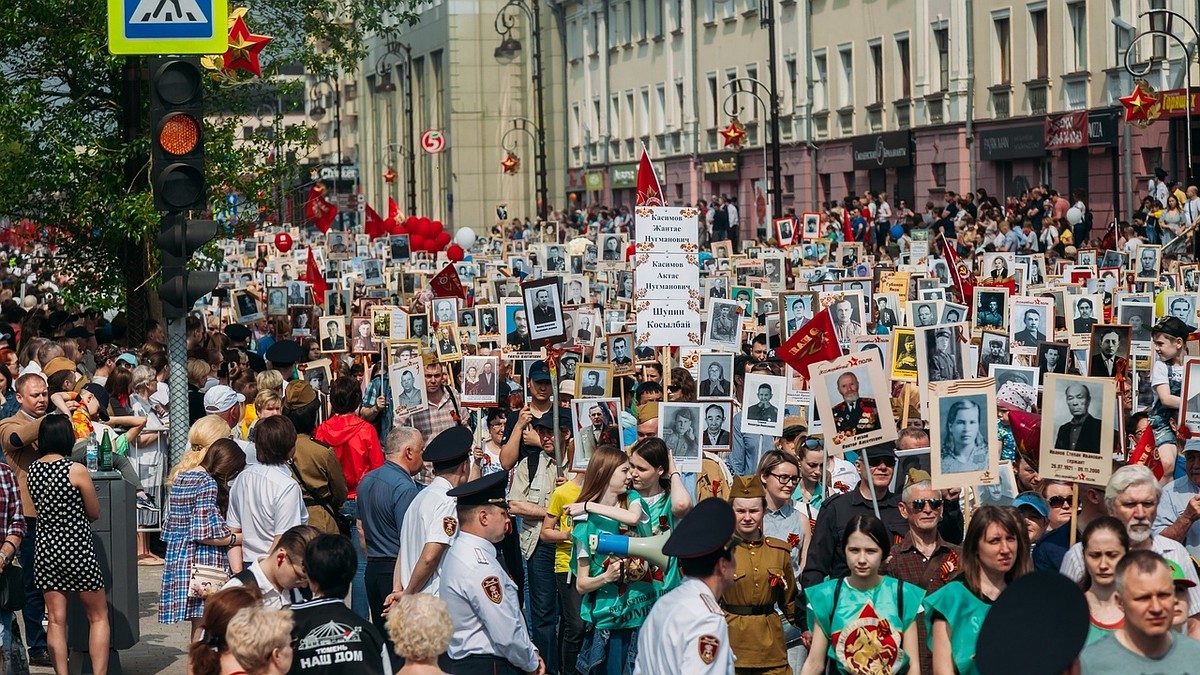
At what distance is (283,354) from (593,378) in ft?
7.79

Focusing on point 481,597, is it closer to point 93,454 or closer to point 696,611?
point 696,611

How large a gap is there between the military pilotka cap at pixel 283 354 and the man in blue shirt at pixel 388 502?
487 centimetres

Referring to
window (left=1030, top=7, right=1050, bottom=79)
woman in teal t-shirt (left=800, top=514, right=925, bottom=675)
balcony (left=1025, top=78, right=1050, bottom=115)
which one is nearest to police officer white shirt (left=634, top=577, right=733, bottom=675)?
woman in teal t-shirt (left=800, top=514, right=925, bottom=675)

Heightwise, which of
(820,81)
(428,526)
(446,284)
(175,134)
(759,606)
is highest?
(820,81)

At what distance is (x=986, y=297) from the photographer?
17312 mm

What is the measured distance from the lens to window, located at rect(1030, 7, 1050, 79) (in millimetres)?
41000

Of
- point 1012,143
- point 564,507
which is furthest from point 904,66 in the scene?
point 564,507

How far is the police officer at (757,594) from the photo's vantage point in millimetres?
8039

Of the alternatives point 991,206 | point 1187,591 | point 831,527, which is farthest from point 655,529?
point 991,206

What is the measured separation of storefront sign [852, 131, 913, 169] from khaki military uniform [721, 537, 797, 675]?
39.0 metres

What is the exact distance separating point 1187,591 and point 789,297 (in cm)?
1129

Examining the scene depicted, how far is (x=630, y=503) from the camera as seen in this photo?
881 cm

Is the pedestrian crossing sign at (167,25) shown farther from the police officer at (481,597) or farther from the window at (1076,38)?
the window at (1076,38)

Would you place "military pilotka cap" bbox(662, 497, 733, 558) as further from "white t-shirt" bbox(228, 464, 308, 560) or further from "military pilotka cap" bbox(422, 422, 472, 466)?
"white t-shirt" bbox(228, 464, 308, 560)
